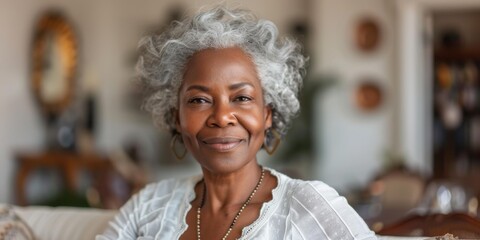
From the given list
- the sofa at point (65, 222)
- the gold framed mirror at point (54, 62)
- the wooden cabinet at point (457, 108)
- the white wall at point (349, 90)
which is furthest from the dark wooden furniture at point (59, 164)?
the sofa at point (65, 222)

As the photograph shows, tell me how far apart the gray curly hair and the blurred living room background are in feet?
13.2

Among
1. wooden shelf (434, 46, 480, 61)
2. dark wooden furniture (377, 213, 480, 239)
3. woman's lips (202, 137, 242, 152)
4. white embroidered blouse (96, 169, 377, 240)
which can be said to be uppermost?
woman's lips (202, 137, 242, 152)

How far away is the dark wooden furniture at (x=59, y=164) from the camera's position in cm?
677

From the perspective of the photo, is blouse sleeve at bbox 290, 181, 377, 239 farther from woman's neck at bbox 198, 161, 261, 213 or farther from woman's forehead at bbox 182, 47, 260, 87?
woman's forehead at bbox 182, 47, 260, 87

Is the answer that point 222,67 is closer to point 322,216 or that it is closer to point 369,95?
point 322,216

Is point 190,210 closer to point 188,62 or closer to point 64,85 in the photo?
point 188,62

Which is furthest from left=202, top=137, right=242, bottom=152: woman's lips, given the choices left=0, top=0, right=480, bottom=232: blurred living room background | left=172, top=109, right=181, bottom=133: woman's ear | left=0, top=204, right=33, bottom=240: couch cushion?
left=0, top=0, right=480, bottom=232: blurred living room background

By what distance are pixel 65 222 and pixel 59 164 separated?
175 inches

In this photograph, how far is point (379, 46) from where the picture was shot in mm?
7367

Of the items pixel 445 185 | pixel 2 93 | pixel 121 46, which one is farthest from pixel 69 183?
pixel 445 185

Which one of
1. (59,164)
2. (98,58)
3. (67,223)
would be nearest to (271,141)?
(67,223)

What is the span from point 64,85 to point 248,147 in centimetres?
556

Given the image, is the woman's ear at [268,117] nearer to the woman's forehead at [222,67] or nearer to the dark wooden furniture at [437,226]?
the woman's forehead at [222,67]

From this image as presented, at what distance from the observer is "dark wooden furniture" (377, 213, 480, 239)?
221cm
